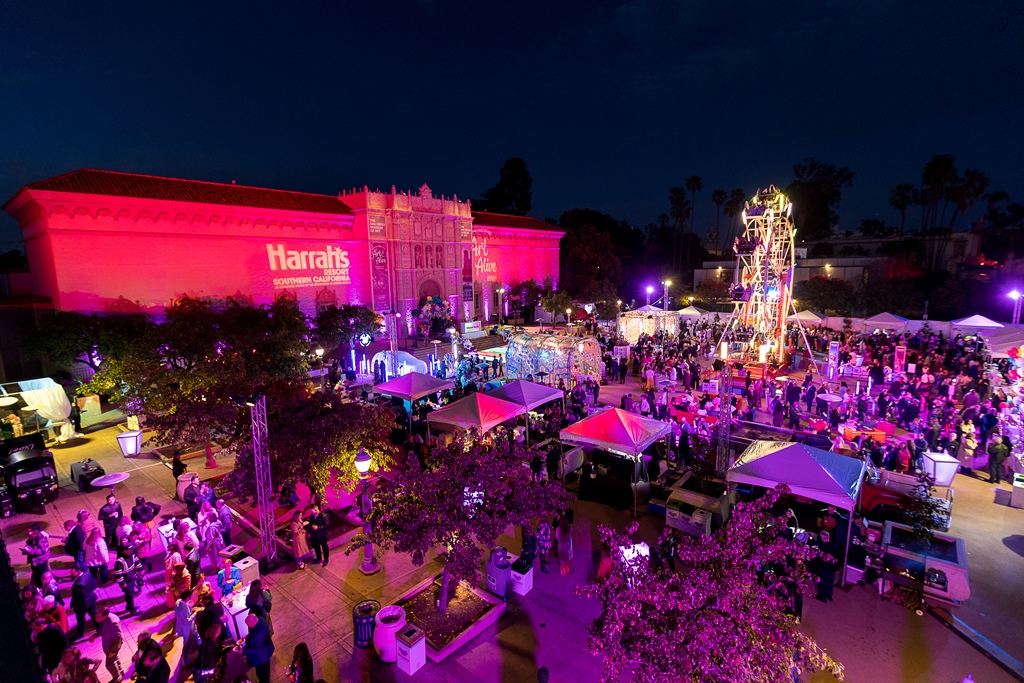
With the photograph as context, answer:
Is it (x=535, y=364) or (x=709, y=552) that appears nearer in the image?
(x=709, y=552)

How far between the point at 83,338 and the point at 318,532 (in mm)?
16097

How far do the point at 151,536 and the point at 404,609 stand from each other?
571 centimetres

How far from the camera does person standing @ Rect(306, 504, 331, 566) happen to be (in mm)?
9266

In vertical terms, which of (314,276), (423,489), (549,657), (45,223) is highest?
(45,223)

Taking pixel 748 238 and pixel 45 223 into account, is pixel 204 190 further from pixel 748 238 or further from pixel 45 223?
pixel 748 238

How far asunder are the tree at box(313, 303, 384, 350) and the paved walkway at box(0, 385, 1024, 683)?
659 inches

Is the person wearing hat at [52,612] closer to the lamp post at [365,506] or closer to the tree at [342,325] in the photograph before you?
the lamp post at [365,506]

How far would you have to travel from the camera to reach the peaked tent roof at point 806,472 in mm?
8523

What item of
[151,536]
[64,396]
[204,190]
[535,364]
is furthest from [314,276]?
[151,536]

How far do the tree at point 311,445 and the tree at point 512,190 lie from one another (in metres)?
50.2

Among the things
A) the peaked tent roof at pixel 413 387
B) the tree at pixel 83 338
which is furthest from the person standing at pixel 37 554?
the tree at pixel 83 338

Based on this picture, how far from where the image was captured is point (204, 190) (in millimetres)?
25812

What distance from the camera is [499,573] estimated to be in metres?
8.33

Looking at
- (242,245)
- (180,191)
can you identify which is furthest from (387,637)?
(180,191)
